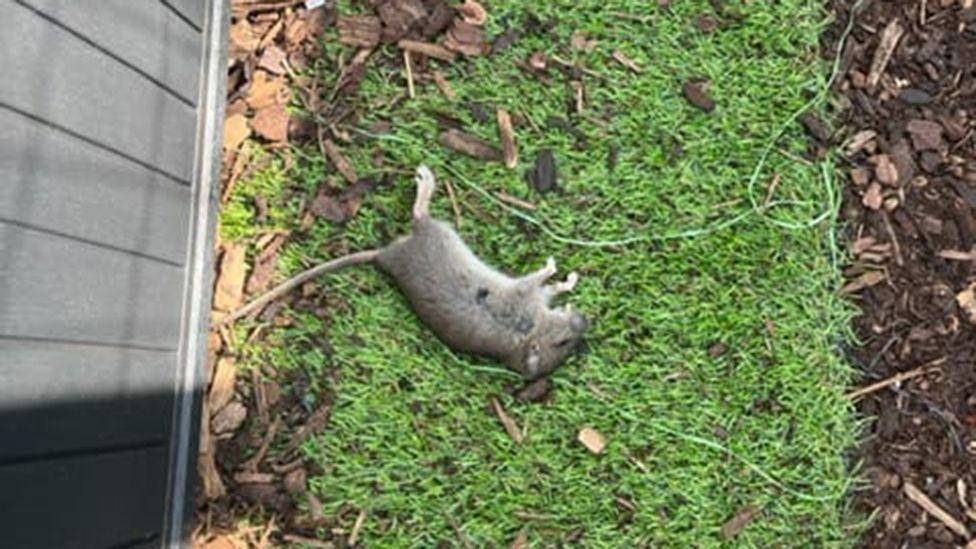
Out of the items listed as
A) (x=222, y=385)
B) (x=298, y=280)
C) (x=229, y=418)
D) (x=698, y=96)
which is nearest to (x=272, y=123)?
(x=298, y=280)

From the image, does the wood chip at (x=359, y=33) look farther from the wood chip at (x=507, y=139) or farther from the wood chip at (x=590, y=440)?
the wood chip at (x=590, y=440)

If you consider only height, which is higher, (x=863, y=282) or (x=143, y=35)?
(x=143, y=35)

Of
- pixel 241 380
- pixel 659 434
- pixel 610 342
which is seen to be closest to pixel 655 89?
pixel 610 342

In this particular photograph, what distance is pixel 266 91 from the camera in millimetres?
3803

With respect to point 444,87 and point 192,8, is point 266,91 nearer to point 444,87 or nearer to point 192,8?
point 192,8

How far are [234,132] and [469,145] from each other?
81 cm

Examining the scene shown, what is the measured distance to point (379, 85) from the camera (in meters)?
3.81

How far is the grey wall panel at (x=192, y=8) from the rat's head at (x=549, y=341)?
1462 millimetres

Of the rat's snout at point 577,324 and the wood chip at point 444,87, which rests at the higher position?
the wood chip at point 444,87

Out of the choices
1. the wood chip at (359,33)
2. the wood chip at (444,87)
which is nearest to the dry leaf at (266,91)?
the wood chip at (359,33)

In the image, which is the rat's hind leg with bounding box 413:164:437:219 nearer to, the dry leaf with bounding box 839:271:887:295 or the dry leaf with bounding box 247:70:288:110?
the dry leaf with bounding box 247:70:288:110

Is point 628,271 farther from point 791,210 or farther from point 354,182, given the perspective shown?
point 354,182

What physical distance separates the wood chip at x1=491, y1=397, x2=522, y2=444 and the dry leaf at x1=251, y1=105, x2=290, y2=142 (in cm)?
116

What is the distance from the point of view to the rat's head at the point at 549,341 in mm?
3580
